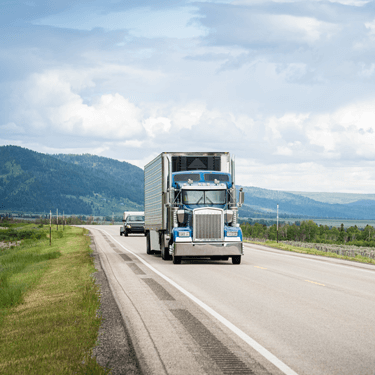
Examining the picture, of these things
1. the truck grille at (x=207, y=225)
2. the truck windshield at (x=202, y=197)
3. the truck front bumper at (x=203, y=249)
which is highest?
the truck windshield at (x=202, y=197)

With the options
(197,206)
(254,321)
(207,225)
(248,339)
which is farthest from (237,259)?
(248,339)

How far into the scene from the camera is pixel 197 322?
9.09 meters

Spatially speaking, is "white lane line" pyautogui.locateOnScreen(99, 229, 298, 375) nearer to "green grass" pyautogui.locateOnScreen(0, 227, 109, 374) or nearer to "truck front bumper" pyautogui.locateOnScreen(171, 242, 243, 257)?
"green grass" pyautogui.locateOnScreen(0, 227, 109, 374)

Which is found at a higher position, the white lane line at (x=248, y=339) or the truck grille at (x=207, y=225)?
the truck grille at (x=207, y=225)

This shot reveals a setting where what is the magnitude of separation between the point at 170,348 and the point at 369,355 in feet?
8.36

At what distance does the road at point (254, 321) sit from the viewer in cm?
652

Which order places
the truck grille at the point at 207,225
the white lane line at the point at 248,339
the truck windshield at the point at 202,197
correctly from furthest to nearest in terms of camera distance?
1. the truck windshield at the point at 202,197
2. the truck grille at the point at 207,225
3. the white lane line at the point at 248,339

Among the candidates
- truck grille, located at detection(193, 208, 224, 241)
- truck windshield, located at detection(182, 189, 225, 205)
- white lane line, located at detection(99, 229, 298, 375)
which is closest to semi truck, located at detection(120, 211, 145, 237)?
truck windshield, located at detection(182, 189, 225, 205)

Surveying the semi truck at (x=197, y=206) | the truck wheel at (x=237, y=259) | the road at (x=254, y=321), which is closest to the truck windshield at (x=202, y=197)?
the semi truck at (x=197, y=206)

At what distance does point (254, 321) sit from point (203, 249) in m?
11.6

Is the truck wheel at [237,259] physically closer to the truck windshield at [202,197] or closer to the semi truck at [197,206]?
the semi truck at [197,206]

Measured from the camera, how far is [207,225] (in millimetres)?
20719

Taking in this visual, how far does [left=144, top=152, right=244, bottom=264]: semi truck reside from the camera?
2070cm

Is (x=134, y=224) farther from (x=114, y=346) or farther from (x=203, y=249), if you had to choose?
(x=114, y=346)
